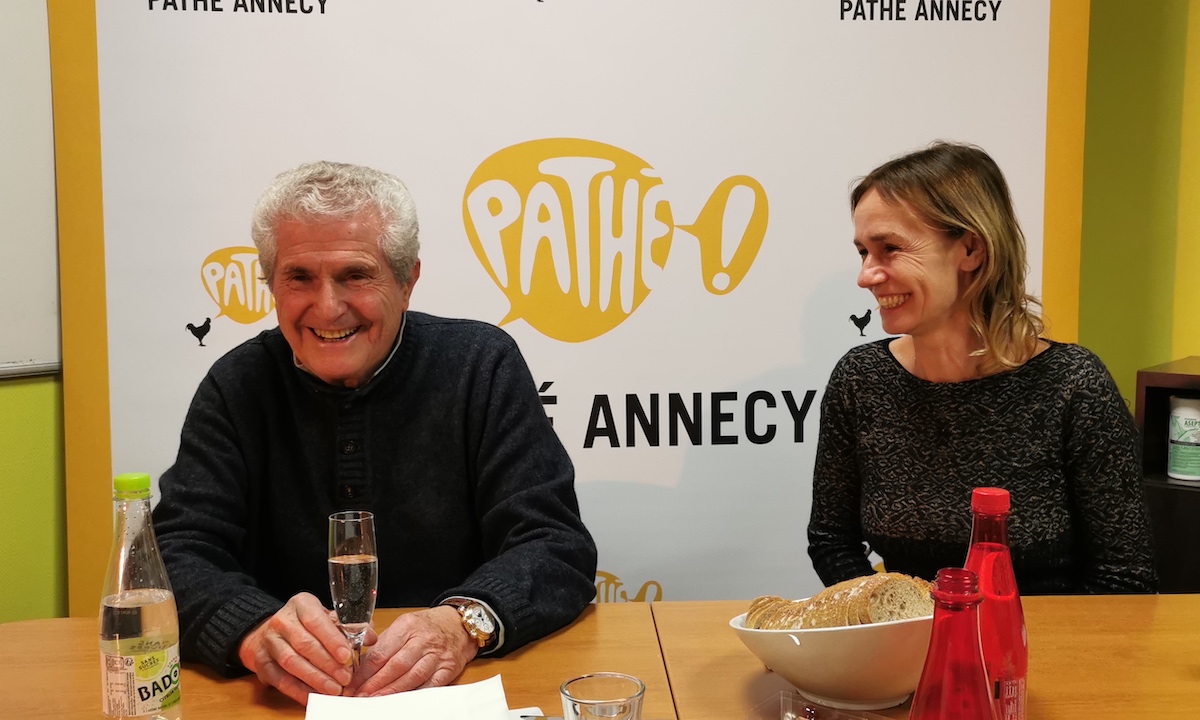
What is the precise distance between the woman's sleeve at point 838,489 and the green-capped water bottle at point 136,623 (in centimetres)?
121

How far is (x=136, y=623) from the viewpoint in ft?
3.82

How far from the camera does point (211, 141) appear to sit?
8.34ft

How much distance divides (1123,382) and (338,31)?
101 inches

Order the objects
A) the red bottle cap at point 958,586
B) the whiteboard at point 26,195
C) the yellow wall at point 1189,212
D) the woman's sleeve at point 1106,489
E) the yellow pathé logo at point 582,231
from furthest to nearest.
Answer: the yellow wall at point 1189,212 → the yellow pathé logo at point 582,231 → the whiteboard at point 26,195 → the woman's sleeve at point 1106,489 → the red bottle cap at point 958,586

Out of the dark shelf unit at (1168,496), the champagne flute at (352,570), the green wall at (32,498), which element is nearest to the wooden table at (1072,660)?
the champagne flute at (352,570)

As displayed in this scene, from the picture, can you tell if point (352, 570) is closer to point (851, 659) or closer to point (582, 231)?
point (851, 659)

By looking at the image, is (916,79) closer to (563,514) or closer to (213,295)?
(563,514)

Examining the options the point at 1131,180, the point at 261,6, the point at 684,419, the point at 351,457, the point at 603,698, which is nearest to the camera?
the point at 603,698

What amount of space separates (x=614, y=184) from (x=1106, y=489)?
138 cm

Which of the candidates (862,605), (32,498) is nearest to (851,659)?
(862,605)

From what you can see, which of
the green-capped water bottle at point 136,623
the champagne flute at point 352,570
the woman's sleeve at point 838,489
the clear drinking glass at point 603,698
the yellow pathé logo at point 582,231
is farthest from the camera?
the yellow pathé logo at point 582,231

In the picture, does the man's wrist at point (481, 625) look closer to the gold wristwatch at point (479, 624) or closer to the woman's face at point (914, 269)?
the gold wristwatch at point (479, 624)

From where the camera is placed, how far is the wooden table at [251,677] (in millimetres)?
1227

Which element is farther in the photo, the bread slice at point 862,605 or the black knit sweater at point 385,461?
the black knit sweater at point 385,461
